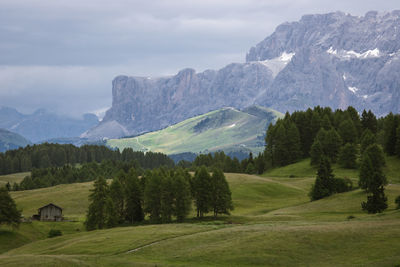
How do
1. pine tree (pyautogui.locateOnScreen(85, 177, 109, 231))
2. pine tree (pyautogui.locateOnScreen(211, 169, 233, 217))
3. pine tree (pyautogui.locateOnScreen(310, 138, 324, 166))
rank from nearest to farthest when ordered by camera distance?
1. pine tree (pyautogui.locateOnScreen(85, 177, 109, 231))
2. pine tree (pyautogui.locateOnScreen(211, 169, 233, 217))
3. pine tree (pyautogui.locateOnScreen(310, 138, 324, 166))

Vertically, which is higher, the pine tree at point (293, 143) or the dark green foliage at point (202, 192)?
the pine tree at point (293, 143)

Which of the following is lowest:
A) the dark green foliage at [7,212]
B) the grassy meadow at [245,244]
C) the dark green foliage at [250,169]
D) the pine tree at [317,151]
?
the grassy meadow at [245,244]

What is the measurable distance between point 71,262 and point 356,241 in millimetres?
30466

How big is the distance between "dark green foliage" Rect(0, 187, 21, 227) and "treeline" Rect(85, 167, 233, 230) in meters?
15.3

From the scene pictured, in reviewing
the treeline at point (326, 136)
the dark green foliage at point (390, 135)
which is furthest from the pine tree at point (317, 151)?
the dark green foliage at point (390, 135)

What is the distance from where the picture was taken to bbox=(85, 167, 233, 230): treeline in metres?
92.4

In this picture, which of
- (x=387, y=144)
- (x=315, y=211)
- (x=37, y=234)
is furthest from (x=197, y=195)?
(x=387, y=144)

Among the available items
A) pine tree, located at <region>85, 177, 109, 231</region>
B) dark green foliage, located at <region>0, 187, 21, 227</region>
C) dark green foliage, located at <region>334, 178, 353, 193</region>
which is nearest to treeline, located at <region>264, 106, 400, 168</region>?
dark green foliage, located at <region>334, 178, 353, 193</region>

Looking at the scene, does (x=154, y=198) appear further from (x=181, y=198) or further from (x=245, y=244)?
(x=245, y=244)

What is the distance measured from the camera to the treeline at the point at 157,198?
92.4 m

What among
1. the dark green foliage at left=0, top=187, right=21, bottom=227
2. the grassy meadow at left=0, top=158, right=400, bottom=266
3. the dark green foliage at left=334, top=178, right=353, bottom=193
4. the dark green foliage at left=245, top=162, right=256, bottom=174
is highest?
the dark green foliage at left=245, top=162, right=256, bottom=174

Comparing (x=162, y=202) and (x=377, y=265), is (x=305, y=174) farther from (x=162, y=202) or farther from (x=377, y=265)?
(x=377, y=265)

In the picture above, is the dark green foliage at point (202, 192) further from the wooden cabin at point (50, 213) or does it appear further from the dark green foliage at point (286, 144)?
the dark green foliage at point (286, 144)

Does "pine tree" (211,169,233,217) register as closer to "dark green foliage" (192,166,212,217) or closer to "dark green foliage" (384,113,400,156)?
"dark green foliage" (192,166,212,217)
